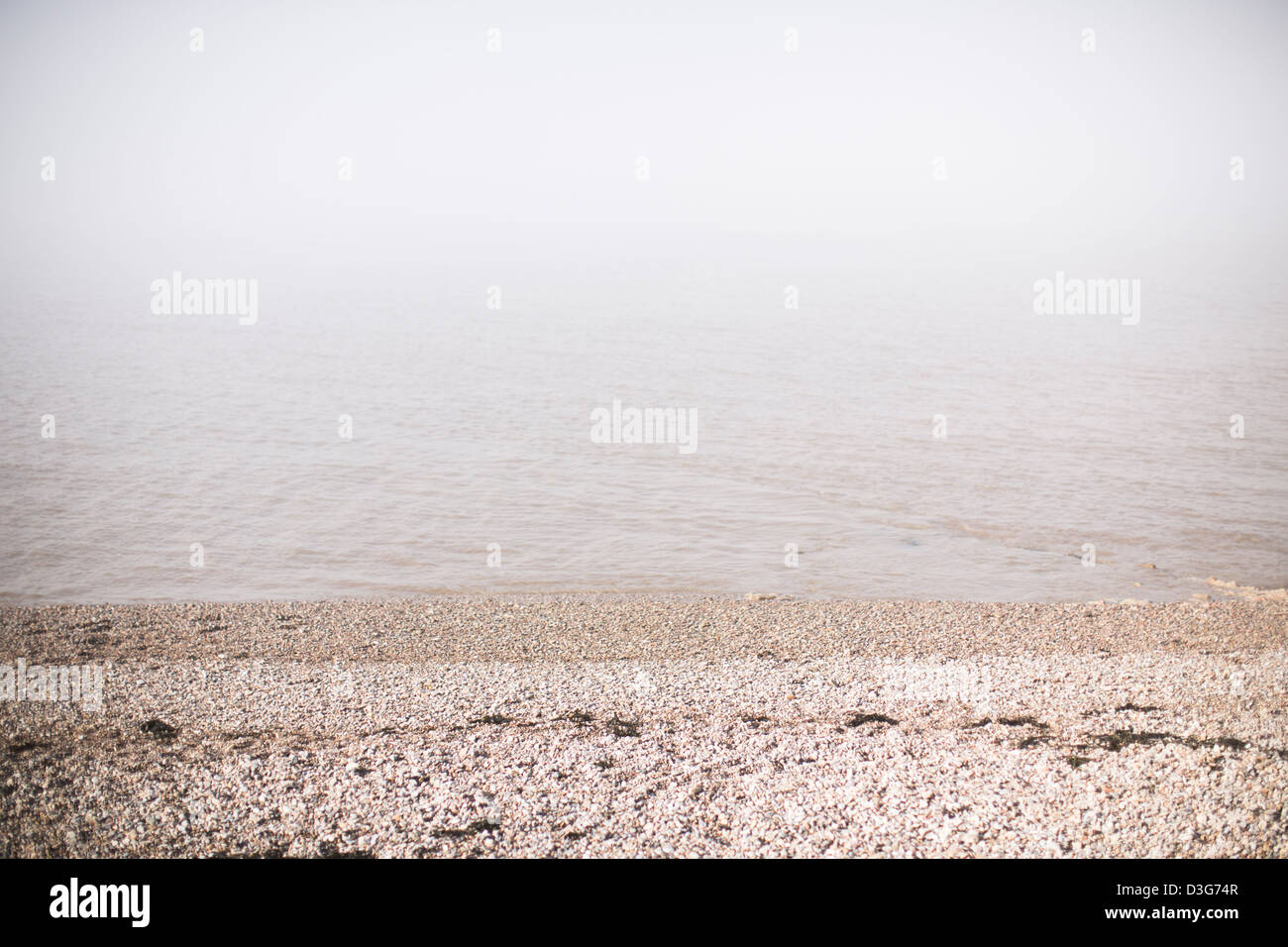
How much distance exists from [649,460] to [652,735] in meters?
15.0

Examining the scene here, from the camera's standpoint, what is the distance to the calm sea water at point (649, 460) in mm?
16547

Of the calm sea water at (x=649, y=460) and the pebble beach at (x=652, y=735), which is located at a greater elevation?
the calm sea water at (x=649, y=460)

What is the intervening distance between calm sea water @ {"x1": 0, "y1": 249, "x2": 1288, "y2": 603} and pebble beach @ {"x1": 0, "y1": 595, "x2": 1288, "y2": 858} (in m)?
2.74

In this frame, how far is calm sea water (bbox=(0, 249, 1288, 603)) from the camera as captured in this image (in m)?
16.5

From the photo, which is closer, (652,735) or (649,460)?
(652,735)

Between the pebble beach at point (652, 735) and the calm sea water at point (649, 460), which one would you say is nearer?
the pebble beach at point (652, 735)

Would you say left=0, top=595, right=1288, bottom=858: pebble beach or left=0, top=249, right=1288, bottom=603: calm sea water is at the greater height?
left=0, top=249, right=1288, bottom=603: calm sea water

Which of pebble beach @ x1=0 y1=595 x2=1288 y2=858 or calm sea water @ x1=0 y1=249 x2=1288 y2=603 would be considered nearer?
pebble beach @ x1=0 y1=595 x2=1288 y2=858

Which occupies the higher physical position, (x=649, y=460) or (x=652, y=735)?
(x=649, y=460)

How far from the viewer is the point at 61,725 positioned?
30.6 ft

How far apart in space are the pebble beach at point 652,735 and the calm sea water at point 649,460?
2.74 meters

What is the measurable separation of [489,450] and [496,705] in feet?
49.7

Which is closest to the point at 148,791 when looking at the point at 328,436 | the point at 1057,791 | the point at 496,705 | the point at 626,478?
the point at 496,705

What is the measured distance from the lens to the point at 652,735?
29.6 ft
